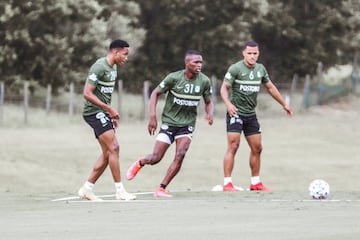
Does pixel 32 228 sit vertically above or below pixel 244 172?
above

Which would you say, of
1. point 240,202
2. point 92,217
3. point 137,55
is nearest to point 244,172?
point 240,202

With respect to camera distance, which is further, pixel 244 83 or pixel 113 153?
pixel 244 83

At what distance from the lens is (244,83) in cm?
1675

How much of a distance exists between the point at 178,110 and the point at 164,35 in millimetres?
41180

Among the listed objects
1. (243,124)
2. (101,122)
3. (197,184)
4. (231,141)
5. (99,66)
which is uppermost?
(99,66)

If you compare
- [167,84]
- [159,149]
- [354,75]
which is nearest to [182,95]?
[167,84]

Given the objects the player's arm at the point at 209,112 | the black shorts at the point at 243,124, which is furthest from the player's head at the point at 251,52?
the player's arm at the point at 209,112

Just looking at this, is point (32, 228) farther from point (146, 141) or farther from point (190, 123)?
point (146, 141)

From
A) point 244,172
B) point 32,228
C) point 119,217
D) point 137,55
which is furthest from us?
point 137,55

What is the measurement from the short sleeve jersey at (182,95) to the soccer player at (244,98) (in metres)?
0.78

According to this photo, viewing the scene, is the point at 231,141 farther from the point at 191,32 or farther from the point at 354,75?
the point at 191,32

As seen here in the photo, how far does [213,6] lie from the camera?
185 feet

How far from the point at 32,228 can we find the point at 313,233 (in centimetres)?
276

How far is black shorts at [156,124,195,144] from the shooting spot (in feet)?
52.1
